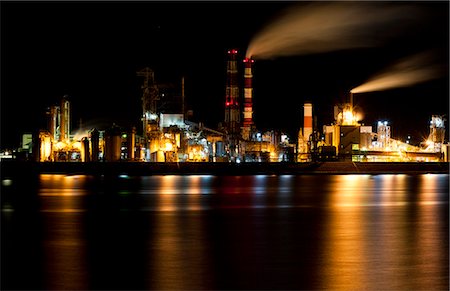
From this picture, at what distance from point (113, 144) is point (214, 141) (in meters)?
8.16

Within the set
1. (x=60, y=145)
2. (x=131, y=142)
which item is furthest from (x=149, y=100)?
(x=60, y=145)

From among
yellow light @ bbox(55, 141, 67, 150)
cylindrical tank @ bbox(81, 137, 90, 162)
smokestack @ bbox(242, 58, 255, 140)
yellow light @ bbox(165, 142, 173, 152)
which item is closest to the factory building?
smokestack @ bbox(242, 58, 255, 140)

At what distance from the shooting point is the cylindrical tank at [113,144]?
47188 mm

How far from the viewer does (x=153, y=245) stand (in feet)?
42.5

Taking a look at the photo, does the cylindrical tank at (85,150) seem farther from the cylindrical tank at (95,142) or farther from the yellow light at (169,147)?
the yellow light at (169,147)

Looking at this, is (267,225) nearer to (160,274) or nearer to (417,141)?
(160,274)

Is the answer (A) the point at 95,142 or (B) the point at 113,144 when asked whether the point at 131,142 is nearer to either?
(B) the point at 113,144

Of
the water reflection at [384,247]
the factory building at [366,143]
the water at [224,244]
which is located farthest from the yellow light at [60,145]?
the water reflection at [384,247]

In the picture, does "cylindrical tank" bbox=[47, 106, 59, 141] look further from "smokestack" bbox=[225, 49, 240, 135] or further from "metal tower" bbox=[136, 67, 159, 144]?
"smokestack" bbox=[225, 49, 240, 135]

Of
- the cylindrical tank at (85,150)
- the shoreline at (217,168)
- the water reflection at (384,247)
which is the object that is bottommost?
the water reflection at (384,247)


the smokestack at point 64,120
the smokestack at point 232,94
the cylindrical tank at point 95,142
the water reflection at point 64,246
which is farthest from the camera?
the smokestack at point 232,94

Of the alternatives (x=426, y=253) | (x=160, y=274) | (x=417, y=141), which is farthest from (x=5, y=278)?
(x=417, y=141)

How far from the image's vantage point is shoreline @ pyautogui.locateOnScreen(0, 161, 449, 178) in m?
48.2

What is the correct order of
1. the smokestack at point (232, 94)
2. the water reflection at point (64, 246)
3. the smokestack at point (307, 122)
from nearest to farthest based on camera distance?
the water reflection at point (64, 246), the smokestack at point (232, 94), the smokestack at point (307, 122)
